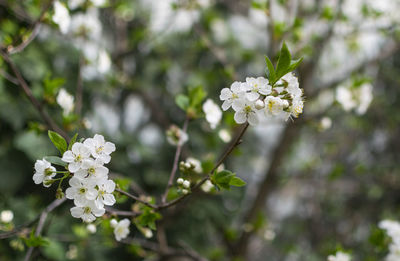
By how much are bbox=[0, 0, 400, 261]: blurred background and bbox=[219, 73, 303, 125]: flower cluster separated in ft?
1.92

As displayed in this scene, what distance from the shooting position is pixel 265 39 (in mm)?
3227

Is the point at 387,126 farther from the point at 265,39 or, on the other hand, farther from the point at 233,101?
the point at 233,101

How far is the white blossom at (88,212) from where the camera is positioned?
2.34ft

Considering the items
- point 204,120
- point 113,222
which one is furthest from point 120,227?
point 204,120

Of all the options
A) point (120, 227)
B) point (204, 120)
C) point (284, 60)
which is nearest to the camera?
point (284, 60)

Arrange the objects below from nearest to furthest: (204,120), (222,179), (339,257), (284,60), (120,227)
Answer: (284,60) → (222,179) → (120,227) → (339,257) → (204,120)

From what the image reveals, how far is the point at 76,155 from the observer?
676 mm

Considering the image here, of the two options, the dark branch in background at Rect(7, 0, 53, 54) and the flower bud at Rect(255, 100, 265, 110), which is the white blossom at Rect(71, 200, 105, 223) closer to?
the flower bud at Rect(255, 100, 265, 110)

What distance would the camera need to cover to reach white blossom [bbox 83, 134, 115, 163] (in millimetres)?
683

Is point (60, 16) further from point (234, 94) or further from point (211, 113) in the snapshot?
point (234, 94)

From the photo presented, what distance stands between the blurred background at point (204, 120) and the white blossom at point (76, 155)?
60 cm

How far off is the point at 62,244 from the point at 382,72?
2773 millimetres

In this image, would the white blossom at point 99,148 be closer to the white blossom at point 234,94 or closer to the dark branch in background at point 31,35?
the white blossom at point 234,94

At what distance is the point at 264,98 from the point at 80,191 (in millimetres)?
438
